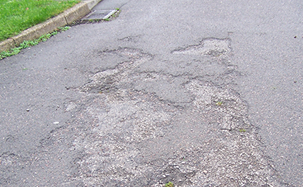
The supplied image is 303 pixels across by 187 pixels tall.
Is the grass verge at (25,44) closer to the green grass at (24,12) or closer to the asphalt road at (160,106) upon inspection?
the asphalt road at (160,106)

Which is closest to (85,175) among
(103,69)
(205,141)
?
(205,141)

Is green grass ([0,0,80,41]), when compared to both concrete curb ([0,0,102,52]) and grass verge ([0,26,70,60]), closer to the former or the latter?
concrete curb ([0,0,102,52])

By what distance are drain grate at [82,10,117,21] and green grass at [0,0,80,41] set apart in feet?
1.81

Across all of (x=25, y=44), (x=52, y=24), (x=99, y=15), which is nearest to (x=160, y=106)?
(x=25, y=44)

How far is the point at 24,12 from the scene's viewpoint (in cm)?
645

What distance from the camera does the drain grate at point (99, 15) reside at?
21.2 ft

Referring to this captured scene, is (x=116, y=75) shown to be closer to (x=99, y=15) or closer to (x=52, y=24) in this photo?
(x=52, y=24)

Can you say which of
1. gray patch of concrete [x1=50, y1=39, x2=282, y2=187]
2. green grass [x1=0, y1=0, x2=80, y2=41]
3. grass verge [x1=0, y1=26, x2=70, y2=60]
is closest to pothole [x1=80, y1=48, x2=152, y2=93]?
gray patch of concrete [x1=50, y1=39, x2=282, y2=187]

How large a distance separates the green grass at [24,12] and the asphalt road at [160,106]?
75 cm

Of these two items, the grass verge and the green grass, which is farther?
the green grass

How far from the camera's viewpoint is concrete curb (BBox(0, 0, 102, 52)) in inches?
211

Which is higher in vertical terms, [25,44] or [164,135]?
[25,44]

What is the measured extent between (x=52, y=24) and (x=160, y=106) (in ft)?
12.5

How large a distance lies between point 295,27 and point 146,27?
2.88 metres
